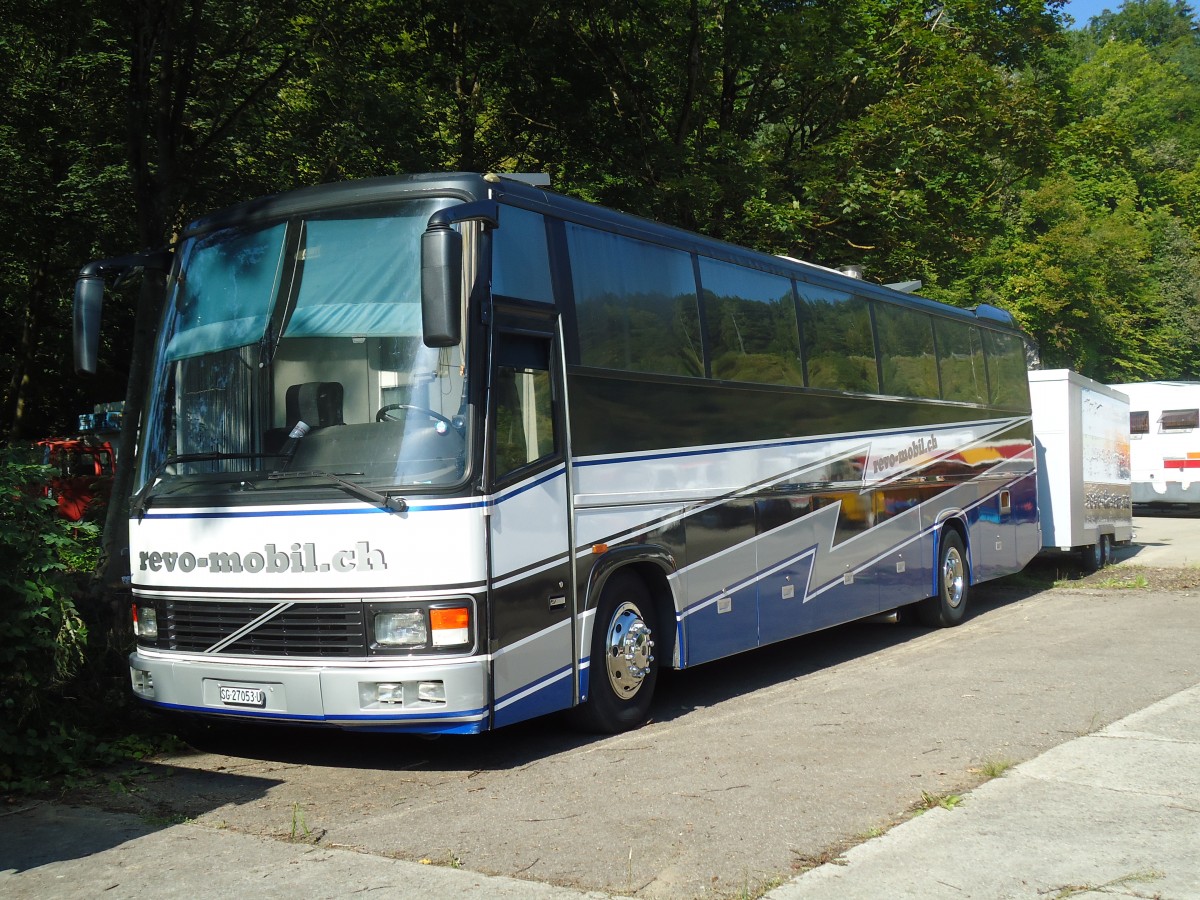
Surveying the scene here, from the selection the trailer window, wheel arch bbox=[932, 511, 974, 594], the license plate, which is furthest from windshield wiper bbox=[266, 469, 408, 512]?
the trailer window

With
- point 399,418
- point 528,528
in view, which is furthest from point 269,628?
point 528,528

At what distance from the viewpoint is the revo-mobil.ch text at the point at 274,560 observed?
6.83 m

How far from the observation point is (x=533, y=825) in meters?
5.99

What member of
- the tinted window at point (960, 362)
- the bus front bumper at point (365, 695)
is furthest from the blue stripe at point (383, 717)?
the tinted window at point (960, 362)

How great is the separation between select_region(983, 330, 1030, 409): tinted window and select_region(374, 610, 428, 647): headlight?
10776 millimetres

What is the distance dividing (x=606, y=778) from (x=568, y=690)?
84 cm

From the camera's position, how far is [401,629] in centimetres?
682

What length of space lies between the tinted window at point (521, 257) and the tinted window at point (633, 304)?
1.13ft

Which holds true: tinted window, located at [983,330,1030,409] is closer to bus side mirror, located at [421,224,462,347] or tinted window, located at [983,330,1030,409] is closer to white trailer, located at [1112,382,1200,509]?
bus side mirror, located at [421,224,462,347]

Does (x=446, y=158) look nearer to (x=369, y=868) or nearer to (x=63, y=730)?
(x=63, y=730)

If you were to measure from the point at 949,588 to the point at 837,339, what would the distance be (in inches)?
155

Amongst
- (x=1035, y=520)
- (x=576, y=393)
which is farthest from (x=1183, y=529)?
(x=576, y=393)

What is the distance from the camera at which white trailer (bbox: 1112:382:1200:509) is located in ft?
102

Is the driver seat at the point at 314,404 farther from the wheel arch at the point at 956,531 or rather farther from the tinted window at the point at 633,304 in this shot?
the wheel arch at the point at 956,531
